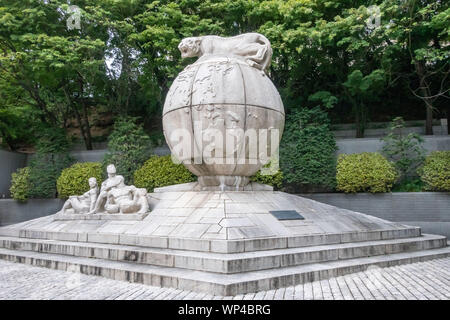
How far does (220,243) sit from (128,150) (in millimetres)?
10568

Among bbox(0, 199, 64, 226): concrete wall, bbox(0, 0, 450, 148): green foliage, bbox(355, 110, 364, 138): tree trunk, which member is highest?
bbox(0, 0, 450, 148): green foliage

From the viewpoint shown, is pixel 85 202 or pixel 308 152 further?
pixel 308 152

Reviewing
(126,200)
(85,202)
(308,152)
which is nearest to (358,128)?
(308,152)

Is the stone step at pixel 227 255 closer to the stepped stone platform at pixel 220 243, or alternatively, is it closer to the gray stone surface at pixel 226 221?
the stepped stone platform at pixel 220 243

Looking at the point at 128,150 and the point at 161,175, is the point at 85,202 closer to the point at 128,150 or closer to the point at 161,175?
the point at 161,175

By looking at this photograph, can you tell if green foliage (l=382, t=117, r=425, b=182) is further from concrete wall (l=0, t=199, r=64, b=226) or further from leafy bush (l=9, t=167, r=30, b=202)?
leafy bush (l=9, t=167, r=30, b=202)

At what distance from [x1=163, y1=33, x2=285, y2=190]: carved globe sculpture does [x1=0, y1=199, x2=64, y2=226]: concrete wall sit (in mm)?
10399

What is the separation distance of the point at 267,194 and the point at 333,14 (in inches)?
414

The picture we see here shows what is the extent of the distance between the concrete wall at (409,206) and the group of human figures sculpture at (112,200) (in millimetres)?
8081

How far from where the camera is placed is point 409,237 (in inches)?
339

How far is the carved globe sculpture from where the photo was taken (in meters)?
7.98

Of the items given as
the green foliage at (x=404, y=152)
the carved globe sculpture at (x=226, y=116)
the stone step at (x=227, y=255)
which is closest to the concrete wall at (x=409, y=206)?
the green foliage at (x=404, y=152)

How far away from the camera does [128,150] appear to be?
15328 mm

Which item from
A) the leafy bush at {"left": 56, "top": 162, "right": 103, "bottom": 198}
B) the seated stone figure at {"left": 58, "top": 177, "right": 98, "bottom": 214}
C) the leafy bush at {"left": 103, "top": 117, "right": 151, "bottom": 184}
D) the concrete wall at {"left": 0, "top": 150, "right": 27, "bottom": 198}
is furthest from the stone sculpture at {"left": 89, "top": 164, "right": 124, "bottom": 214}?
the concrete wall at {"left": 0, "top": 150, "right": 27, "bottom": 198}
